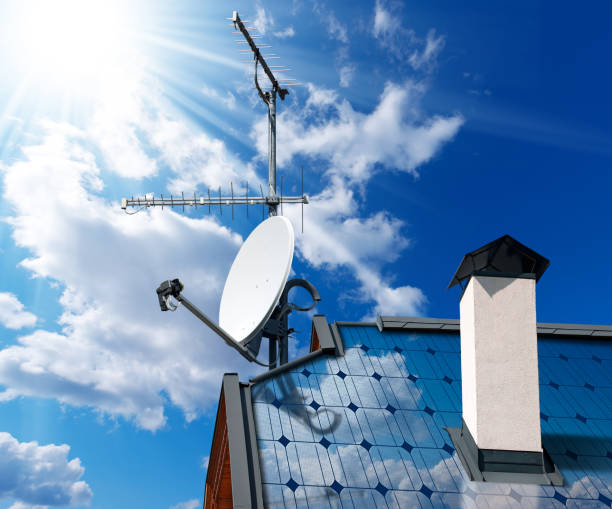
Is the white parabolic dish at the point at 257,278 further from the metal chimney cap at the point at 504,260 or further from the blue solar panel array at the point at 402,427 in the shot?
the metal chimney cap at the point at 504,260

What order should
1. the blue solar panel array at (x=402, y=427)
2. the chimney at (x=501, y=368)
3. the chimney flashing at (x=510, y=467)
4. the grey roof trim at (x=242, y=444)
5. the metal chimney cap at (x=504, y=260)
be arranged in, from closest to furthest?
1. the grey roof trim at (x=242, y=444)
2. the blue solar panel array at (x=402, y=427)
3. the chimney flashing at (x=510, y=467)
4. the chimney at (x=501, y=368)
5. the metal chimney cap at (x=504, y=260)

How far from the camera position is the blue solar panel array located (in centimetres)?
966

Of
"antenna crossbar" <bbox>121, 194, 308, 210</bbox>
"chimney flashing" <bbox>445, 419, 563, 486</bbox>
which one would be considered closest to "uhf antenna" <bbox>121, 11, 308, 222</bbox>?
"antenna crossbar" <bbox>121, 194, 308, 210</bbox>

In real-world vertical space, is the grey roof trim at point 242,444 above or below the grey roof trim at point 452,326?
below

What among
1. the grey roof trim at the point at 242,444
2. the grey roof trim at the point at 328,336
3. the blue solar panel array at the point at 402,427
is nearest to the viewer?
the grey roof trim at the point at 242,444

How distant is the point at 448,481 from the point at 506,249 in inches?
164

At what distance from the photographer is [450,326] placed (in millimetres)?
14172

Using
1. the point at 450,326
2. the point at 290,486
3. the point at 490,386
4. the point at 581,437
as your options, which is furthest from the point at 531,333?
the point at 290,486

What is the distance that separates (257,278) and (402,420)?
595 centimetres

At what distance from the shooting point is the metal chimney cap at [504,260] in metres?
10.9

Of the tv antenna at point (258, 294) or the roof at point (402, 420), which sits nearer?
the roof at point (402, 420)

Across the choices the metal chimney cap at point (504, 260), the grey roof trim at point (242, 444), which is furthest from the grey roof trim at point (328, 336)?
the metal chimney cap at point (504, 260)

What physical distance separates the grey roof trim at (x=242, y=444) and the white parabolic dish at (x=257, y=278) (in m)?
3.11

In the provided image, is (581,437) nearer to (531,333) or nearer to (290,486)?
(531,333)
